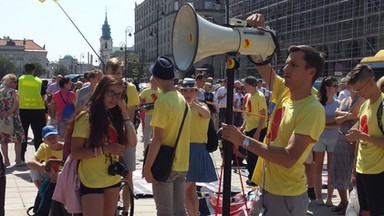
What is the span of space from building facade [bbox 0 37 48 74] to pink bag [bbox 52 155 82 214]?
462 feet

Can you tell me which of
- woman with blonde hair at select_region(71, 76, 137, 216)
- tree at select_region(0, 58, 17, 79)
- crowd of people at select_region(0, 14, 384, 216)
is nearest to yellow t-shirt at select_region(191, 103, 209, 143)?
crowd of people at select_region(0, 14, 384, 216)

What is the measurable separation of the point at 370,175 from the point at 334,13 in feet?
110

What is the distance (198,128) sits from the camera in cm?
574

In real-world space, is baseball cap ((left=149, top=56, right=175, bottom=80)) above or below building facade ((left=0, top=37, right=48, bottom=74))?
below

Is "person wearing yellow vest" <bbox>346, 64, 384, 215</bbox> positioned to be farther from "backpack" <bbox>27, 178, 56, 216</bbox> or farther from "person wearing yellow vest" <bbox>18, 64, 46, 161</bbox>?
"person wearing yellow vest" <bbox>18, 64, 46, 161</bbox>

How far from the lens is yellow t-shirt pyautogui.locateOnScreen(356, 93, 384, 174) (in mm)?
4379

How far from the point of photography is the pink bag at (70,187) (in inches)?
157

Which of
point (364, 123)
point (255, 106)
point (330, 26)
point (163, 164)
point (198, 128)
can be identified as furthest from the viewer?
point (330, 26)

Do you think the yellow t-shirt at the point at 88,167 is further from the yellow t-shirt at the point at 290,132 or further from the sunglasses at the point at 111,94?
the yellow t-shirt at the point at 290,132

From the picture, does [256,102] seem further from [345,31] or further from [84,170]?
[345,31]

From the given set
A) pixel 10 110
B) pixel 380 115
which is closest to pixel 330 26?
pixel 10 110

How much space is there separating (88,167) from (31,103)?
6.42m

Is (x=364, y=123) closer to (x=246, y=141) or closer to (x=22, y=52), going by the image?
(x=246, y=141)

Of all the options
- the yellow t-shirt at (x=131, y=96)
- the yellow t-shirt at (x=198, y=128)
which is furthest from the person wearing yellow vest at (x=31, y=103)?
the yellow t-shirt at (x=198, y=128)
